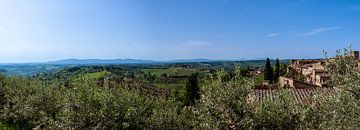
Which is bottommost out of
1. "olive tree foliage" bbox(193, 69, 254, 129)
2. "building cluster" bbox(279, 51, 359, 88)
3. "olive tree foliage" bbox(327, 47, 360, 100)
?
"building cluster" bbox(279, 51, 359, 88)

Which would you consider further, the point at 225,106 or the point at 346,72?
the point at 225,106

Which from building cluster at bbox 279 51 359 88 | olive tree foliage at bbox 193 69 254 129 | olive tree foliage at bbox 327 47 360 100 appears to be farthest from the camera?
building cluster at bbox 279 51 359 88

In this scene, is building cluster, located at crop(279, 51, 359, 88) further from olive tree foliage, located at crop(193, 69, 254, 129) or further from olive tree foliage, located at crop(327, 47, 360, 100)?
olive tree foliage, located at crop(193, 69, 254, 129)

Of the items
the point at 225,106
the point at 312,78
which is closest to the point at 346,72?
the point at 225,106

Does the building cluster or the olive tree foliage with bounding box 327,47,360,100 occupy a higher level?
the olive tree foliage with bounding box 327,47,360,100

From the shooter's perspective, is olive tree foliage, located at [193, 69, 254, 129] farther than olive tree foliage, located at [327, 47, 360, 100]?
Yes

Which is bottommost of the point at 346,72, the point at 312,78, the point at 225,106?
the point at 312,78

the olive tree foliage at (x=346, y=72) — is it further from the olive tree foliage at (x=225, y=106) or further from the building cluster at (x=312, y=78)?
the olive tree foliage at (x=225, y=106)

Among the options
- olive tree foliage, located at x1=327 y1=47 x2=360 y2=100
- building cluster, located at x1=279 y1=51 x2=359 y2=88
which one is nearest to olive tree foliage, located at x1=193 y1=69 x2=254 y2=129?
olive tree foliage, located at x1=327 y1=47 x2=360 y2=100

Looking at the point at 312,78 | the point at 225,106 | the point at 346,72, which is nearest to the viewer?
the point at 346,72

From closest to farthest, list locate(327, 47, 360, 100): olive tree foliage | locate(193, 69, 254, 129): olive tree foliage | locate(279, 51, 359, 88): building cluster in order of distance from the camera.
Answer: locate(327, 47, 360, 100): olive tree foliage
locate(193, 69, 254, 129): olive tree foliage
locate(279, 51, 359, 88): building cluster

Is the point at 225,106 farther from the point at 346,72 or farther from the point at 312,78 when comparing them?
the point at 312,78

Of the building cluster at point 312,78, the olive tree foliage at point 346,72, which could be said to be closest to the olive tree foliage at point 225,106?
the olive tree foliage at point 346,72

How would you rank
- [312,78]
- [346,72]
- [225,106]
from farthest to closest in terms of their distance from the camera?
[312,78] → [225,106] → [346,72]
